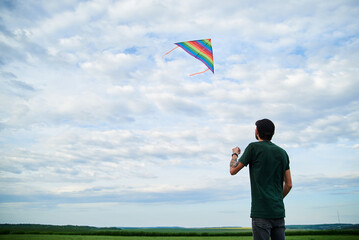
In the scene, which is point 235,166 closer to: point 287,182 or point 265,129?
point 265,129

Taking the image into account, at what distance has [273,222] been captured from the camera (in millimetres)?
4434

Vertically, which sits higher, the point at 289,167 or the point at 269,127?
the point at 269,127

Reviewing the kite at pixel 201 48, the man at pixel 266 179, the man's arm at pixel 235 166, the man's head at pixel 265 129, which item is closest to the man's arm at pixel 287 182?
the man at pixel 266 179

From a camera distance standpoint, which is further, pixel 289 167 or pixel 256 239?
pixel 289 167

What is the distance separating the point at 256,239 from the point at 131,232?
24453 mm

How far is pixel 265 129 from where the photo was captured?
15.9ft

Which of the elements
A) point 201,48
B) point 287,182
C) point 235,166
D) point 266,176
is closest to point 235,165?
point 235,166

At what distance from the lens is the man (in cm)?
440

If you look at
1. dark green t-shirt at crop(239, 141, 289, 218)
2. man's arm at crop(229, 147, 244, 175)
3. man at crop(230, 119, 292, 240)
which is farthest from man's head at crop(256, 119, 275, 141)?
man's arm at crop(229, 147, 244, 175)

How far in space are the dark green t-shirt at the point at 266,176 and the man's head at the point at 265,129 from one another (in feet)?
0.41

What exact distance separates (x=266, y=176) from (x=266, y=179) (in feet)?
0.15

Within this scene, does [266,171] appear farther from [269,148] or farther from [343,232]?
[343,232]

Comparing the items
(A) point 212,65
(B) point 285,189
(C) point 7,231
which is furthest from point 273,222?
(C) point 7,231

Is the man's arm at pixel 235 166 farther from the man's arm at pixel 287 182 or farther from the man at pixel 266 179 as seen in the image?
the man's arm at pixel 287 182
